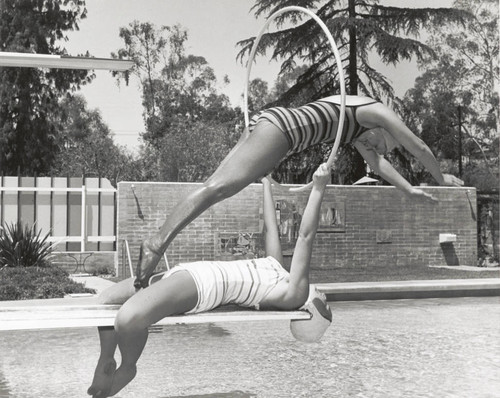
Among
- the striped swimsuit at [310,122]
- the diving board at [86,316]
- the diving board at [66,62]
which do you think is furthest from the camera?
the diving board at [66,62]

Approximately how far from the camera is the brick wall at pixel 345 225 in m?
16.1

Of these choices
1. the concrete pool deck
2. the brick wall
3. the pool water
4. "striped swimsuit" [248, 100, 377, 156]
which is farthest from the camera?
the brick wall

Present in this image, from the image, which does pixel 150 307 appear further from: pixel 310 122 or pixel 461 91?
pixel 461 91

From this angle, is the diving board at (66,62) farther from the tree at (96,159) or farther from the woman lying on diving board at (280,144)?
the tree at (96,159)

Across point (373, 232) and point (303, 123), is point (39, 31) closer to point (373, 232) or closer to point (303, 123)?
point (373, 232)

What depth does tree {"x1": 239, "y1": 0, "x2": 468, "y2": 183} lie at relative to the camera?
2139 centimetres

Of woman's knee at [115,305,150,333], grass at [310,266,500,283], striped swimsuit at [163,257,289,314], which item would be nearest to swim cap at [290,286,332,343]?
striped swimsuit at [163,257,289,314]

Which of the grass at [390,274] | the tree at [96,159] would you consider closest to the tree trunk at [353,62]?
the grass at [390,274]

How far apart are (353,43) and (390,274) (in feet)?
28.8

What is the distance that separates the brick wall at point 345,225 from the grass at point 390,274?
2.03 ft

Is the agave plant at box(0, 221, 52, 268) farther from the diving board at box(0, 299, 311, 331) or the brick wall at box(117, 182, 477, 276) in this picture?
the diving board at box(0, 299, 311, 331)

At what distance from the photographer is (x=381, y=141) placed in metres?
3.96

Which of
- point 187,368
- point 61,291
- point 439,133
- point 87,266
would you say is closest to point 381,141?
point 187,368

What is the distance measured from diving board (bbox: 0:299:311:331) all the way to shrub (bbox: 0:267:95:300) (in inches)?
272
